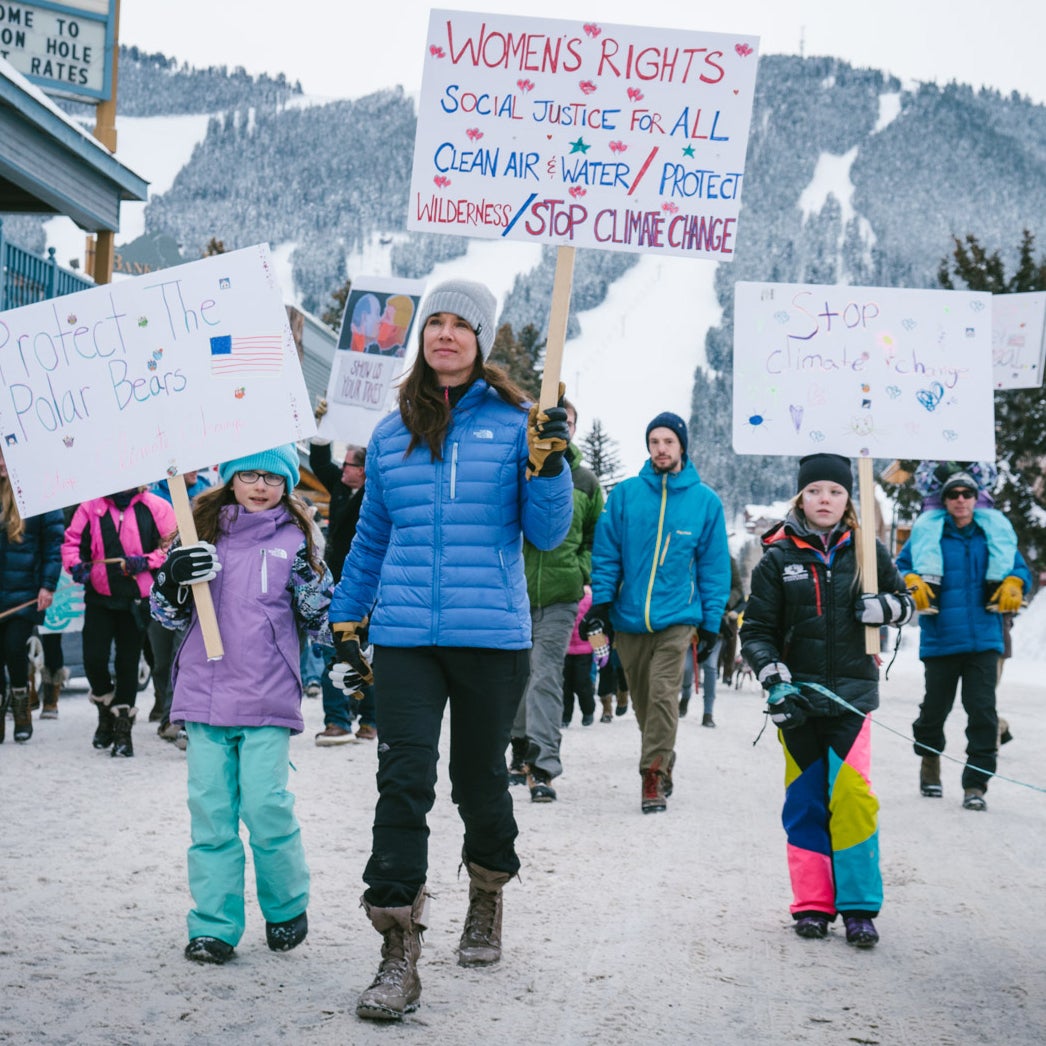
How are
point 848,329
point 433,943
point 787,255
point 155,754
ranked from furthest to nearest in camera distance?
point 787,255, point 155,754, point 848,329, point 433,943

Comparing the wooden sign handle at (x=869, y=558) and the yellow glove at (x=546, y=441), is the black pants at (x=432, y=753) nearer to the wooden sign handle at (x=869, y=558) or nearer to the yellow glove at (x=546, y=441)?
the yellow glove at (x=546, y=441)

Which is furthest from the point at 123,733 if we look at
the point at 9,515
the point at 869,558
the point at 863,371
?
the point at 869,558

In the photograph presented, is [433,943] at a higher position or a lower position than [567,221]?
lower

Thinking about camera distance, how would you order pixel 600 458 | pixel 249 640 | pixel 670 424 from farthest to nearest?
pixel 600 458 → pixel 670 424 → pixel 249 640

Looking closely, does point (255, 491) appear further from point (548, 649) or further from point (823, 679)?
point (548, 649)

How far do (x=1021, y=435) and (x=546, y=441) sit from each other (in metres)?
38.2

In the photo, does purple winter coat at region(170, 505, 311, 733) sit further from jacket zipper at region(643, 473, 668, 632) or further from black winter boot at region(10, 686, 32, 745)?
black winter boot at region(10, 686, 32, 745)

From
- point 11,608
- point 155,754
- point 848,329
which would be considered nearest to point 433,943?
point 848,329

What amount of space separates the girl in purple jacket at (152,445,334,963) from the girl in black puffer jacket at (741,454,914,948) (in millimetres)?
1706

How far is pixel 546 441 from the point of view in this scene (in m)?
4.24

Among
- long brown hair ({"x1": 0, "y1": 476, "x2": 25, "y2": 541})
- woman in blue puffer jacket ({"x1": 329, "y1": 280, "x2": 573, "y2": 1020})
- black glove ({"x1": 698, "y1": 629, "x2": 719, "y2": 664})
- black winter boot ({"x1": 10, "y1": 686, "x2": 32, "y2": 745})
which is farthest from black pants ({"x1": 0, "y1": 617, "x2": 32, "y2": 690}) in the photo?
woman in blue puffer jacket ({"x1": 329, "y1": 280, "x2": 573, "y2": 1020})

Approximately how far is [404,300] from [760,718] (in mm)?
5797

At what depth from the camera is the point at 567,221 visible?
17.0 feet

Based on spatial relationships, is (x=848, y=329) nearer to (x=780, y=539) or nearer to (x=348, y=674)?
(x=780, y=539)
